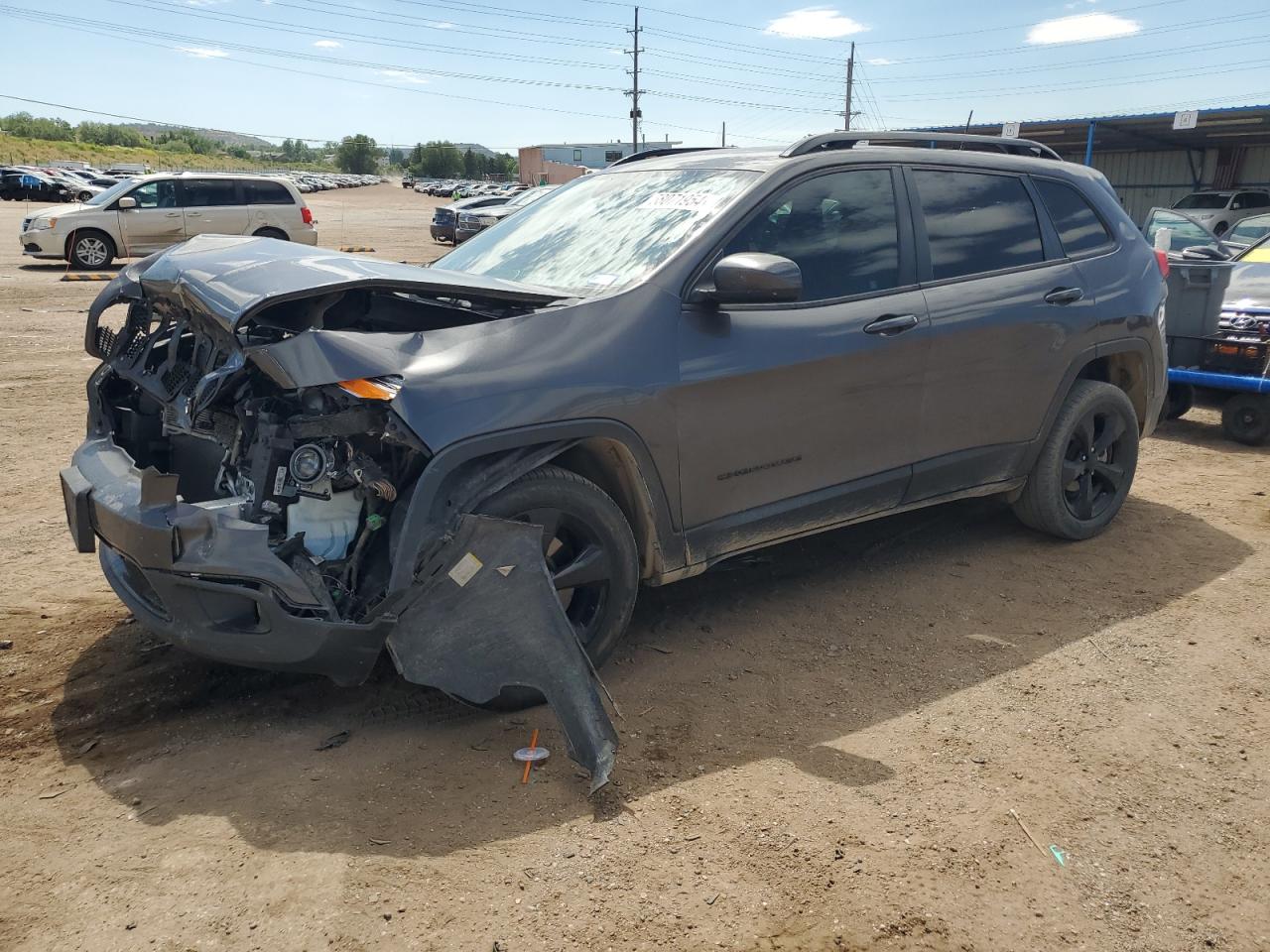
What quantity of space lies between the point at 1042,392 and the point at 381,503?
329 centimetres

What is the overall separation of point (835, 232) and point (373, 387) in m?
2.12

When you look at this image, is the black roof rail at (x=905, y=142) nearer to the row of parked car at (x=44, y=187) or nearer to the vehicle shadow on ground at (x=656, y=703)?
the vehicle shadow on ground at (x=656, y=703)

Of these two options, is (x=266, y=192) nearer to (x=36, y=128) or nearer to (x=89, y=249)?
(x=89, y=249)

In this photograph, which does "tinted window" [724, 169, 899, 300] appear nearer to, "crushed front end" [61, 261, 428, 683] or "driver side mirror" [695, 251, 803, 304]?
"driver side mirror" [695, 251, 803, 304]

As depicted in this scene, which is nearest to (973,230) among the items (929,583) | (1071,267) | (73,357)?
(1071,267)

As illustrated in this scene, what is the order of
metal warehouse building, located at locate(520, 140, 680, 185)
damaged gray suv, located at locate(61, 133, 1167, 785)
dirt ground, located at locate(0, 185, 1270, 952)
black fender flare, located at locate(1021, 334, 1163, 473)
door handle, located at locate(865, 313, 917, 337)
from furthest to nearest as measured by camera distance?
metal warehouse building, located at locate(520, 140, 680, 185) < black fender flare, located at locate(1021, 334, 1163, 473) < door handle, located at locate(865, 313, 917, 337) < damaged gray suv, located at locate(61, 133, 1167, 785) < dirt ground, located at locate(0, 185, 1270, 952)

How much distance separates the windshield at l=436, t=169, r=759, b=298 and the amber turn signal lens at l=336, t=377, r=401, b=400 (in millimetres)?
909

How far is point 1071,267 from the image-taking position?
16.5ft

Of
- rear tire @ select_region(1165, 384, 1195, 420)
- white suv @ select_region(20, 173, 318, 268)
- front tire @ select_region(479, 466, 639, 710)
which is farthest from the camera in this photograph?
white suv @ select_region(20, 173, 318, 268)

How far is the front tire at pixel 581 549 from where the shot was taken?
335 centimetres

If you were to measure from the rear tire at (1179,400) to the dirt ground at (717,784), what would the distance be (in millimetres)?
3713

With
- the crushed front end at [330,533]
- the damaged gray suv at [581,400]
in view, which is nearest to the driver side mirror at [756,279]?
the damaged gray suv at [581,400]

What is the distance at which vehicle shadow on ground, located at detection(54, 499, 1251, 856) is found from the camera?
118 inches

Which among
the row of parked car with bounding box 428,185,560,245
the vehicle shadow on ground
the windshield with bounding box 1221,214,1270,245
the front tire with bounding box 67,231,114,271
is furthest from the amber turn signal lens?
the row of parked car with bounding box 428,185,560,245
